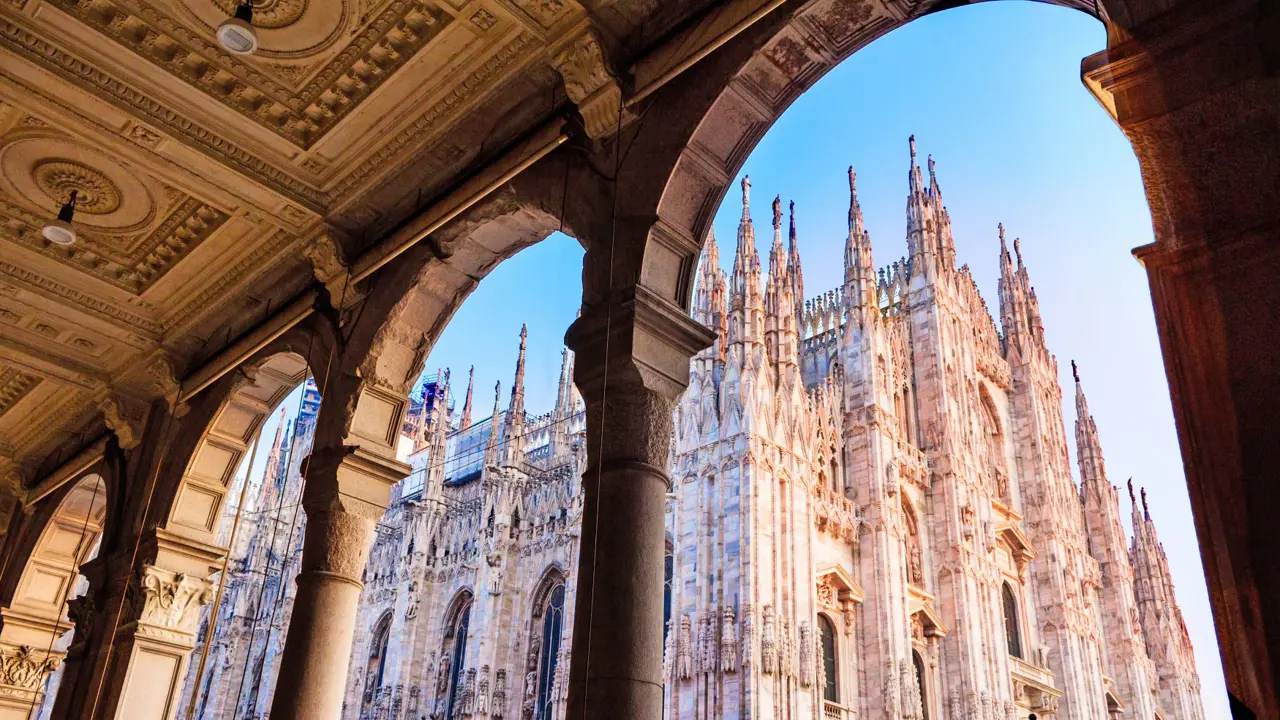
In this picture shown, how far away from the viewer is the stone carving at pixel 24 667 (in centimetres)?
1285

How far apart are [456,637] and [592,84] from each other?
2737 cm

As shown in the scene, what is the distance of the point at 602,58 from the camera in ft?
19.8

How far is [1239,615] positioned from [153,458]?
10.6 metres

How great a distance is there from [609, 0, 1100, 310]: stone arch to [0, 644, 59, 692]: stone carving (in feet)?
37.1

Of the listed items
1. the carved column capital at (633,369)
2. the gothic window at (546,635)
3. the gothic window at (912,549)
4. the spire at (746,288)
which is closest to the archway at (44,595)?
the carved column capital at (633,369)

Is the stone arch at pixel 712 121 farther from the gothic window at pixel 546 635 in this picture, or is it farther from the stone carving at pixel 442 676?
the stone carving at pixel 442 676

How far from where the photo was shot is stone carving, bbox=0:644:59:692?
42.2 feet

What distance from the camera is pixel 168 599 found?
997 centimetres

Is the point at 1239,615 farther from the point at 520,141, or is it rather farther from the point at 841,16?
the point at 520,141

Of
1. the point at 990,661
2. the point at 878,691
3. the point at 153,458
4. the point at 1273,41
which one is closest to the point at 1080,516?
the point at 990,661

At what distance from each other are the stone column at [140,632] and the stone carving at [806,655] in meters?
12.5

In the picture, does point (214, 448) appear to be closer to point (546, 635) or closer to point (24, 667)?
point (24, 667)

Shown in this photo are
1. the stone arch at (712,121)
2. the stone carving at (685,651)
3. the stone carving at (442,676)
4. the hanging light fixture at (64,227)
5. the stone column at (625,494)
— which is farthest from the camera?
the stone carving at (442,676)

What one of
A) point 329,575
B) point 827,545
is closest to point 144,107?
point 329,575
